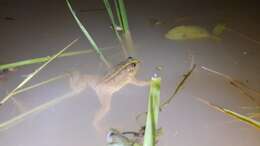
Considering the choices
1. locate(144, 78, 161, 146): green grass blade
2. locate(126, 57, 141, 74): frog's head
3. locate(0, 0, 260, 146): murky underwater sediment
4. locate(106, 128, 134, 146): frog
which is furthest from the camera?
locate(126, 57, 141, 74): frog's head

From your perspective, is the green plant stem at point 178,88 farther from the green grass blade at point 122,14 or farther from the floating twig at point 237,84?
the green grass blade at point 122,14

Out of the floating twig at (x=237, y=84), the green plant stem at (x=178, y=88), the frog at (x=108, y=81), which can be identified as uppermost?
the frog at (x=108, y=81)

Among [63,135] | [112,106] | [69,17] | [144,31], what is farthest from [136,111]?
[69,17]

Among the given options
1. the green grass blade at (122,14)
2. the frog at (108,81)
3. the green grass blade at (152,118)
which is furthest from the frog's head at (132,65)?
the green grass blade at (152,118)

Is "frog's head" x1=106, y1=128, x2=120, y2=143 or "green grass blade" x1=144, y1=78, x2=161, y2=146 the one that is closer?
"green grass blade" x1=144, y1=78, x2=161, y2=146

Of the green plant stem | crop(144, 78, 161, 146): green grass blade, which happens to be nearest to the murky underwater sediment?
the green plant stem

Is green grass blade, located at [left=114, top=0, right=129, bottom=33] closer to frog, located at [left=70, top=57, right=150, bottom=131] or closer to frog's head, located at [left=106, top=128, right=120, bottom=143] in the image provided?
frog, located at [left=70, top=57, right=150, bottom=131]

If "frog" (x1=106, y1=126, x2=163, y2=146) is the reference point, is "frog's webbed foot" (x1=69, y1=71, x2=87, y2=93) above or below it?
above

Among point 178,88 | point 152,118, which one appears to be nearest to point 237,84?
point 178,88
